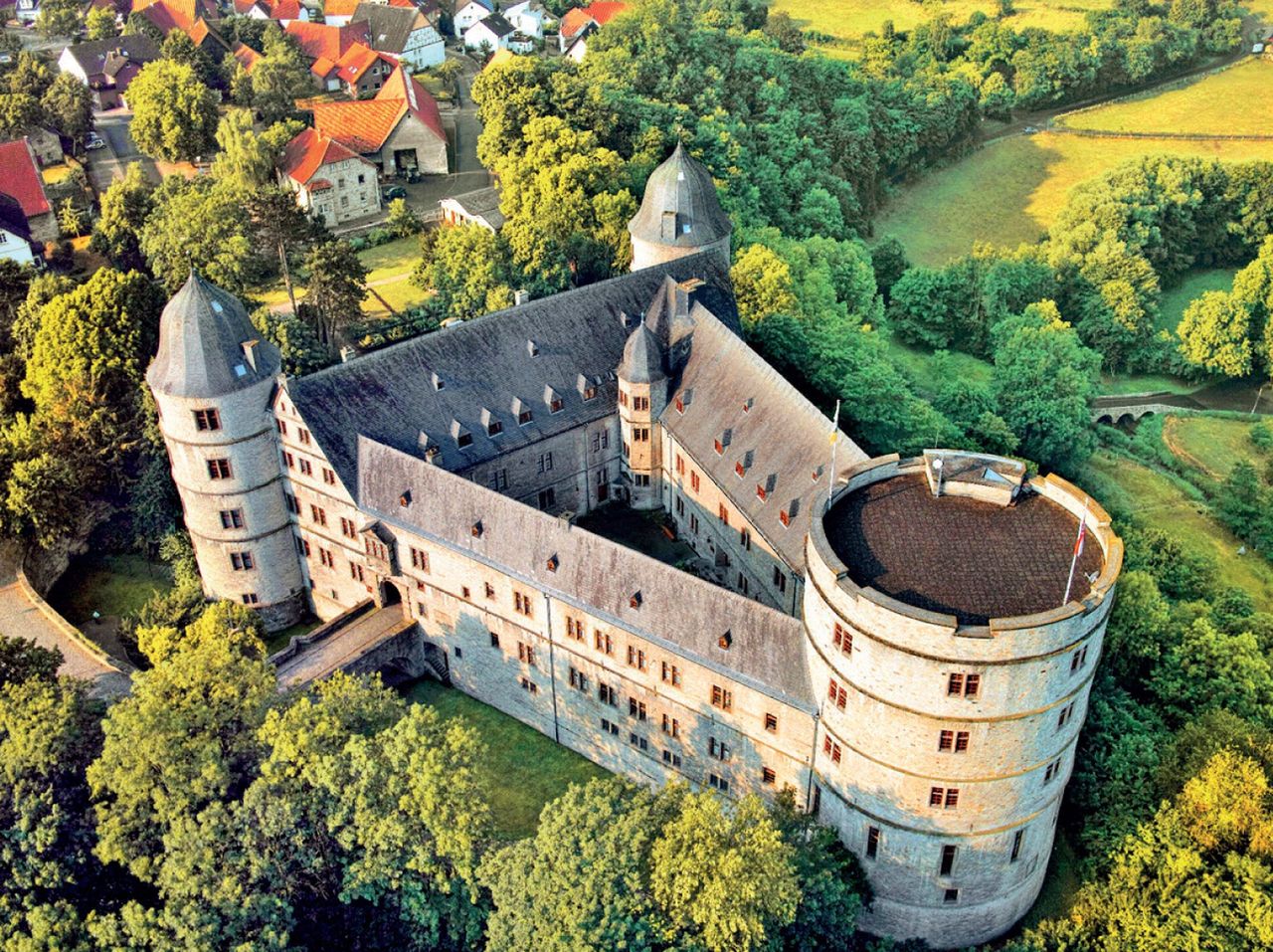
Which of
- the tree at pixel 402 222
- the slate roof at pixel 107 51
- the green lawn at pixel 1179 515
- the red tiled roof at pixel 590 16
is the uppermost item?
the slate roof at pixel 107 51

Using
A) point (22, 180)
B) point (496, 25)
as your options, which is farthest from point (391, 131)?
point (496, 25)

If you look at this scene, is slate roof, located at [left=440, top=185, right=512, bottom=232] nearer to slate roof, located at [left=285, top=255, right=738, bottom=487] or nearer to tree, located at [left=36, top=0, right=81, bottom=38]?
slate roof, located at [left=285, top=255, right=738, bottom=487]

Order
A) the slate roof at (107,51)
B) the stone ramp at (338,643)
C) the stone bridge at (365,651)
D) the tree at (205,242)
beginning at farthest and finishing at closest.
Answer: the slate roof at (107,51) < the tree at (205,242) < the stone bridge at (365,651) < the stone ramp at (338,643)

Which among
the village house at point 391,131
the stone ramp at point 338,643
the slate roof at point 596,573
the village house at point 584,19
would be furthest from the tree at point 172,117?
the stone ramp at point 338,643

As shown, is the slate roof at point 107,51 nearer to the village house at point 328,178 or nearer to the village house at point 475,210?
the village house at point 328,178

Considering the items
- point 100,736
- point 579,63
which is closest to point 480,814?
point 100,736

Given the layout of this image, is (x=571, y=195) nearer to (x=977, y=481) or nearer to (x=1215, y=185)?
(x=977, y=481)
